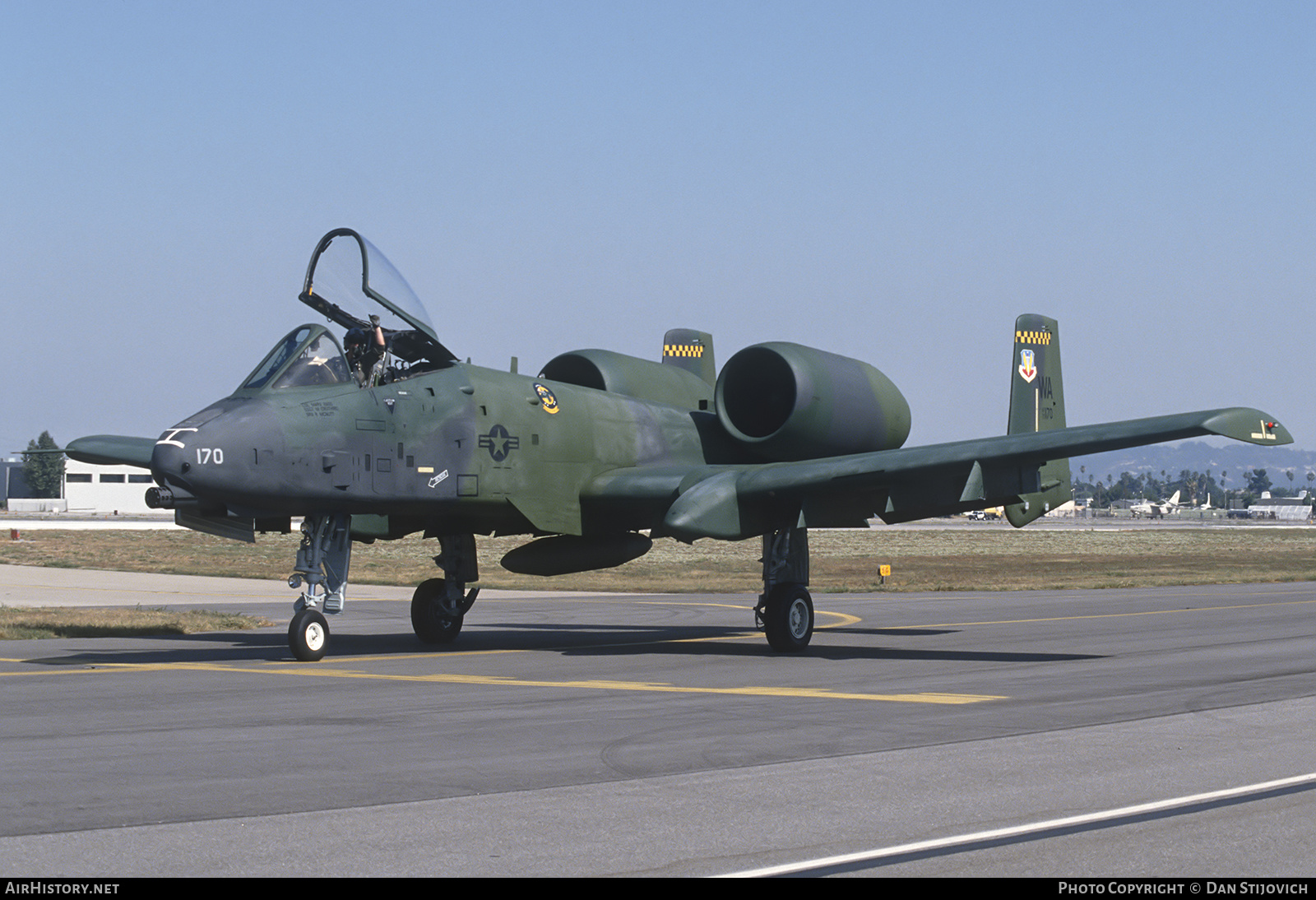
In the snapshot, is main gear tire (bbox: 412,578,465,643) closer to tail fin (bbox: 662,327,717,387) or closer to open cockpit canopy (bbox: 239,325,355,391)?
open cockpit canopy (bbox: 239,325,355,391)

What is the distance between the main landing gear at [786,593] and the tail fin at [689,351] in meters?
6.73

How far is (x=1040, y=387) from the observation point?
24.0m

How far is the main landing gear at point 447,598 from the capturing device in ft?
65.7

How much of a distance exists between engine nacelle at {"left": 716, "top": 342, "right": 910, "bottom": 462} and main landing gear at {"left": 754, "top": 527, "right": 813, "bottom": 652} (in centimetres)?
197

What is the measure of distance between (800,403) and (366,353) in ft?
23.4

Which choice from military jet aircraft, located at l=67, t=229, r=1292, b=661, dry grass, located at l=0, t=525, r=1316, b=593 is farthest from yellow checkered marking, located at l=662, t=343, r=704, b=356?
dry grass, located at l=0, t=525, r=1316, b=593

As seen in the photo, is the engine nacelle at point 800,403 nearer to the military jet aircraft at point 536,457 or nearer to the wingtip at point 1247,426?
the military jet aircraft at point 536,457

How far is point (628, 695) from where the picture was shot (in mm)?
13352

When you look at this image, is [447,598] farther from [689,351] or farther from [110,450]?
[689,351]

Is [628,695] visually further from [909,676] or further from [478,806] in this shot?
[478,806]

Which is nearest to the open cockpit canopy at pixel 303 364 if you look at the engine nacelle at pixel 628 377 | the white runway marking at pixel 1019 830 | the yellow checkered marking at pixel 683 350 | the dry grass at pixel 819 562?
the engine nacelle at pixel 628 377

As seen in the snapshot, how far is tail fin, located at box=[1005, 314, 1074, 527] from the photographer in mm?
22594

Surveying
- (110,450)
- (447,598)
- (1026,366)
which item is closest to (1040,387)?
(1026,366)
